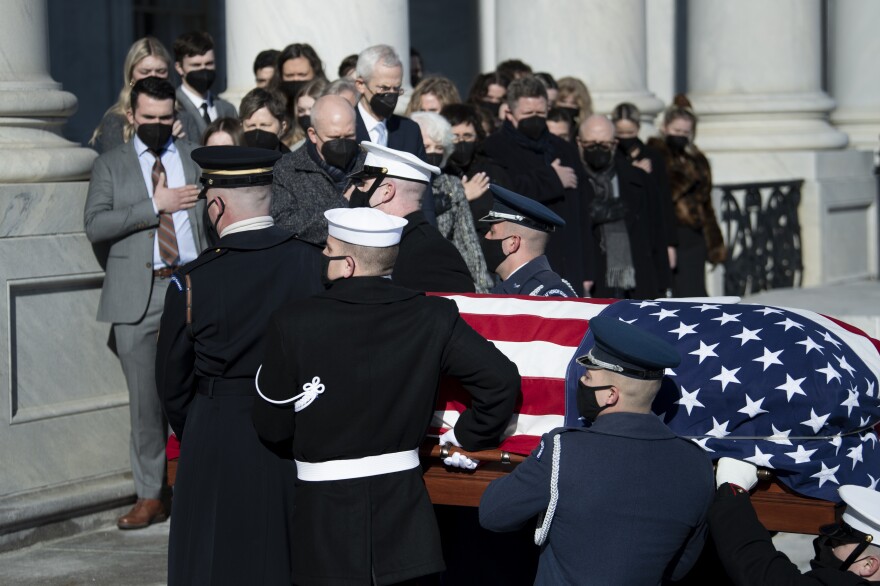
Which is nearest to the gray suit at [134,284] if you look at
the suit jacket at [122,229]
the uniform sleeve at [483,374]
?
the suit jacket at [122,229]

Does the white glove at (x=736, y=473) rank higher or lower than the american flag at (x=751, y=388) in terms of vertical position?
lower

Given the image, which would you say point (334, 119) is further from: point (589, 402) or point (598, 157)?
point (598, 157)

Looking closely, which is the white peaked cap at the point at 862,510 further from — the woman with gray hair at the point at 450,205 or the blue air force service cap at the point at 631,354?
the woman with gray hair at the point at 450,205

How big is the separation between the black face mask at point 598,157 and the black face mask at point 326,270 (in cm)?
483

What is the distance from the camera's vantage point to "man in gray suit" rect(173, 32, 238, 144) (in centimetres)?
835

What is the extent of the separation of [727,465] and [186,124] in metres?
4.51

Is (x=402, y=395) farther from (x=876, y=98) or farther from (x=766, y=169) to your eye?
(x=876, y=98)

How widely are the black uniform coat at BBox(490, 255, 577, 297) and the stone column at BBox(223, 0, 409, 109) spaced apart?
3830mm

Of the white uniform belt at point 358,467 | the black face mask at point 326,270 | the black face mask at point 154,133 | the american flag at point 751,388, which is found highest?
the black face mask at point 154,133

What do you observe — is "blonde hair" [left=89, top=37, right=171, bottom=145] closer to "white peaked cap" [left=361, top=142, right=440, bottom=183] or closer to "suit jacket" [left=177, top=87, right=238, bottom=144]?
"suit jacket" [left=177, top=87, right=238, bottom=144]

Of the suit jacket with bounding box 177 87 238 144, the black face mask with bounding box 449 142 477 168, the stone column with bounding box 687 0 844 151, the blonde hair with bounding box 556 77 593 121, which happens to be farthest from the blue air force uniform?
the stone column with bounding box 687 0 844 151

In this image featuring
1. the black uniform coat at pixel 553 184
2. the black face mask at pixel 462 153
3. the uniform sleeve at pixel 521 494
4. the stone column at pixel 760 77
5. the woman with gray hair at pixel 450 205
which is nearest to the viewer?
the uniform sleeve at pixel 521 494

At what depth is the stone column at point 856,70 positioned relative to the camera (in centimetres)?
1628

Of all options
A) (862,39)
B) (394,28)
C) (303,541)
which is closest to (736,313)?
(303,541)
